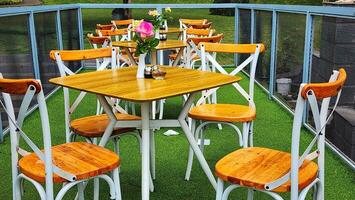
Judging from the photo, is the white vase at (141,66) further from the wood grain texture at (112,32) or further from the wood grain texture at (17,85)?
the wood grain texture at (112,32)

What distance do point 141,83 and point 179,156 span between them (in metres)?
1.45

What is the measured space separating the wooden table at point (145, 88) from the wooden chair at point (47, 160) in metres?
0.23

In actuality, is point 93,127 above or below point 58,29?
below

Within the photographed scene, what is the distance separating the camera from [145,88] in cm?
240

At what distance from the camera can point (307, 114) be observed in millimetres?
4605

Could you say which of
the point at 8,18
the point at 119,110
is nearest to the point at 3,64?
the point at 8,18

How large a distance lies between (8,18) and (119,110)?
83.2 inches

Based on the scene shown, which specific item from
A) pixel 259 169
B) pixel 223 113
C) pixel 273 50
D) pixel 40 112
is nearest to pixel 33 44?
pixel 273 50

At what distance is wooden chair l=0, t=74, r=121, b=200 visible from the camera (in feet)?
6.41

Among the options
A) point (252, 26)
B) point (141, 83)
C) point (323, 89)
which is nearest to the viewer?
point (323, 89)

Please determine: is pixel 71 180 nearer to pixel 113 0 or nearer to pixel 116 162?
pixel 116 162

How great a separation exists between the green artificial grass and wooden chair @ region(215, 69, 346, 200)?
917 mm

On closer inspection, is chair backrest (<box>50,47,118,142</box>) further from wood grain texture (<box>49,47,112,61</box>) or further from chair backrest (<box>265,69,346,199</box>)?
chair backrest (<box>265,69,346,199</box>)

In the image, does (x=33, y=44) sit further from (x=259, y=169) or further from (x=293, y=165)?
(x=293, y=165)
